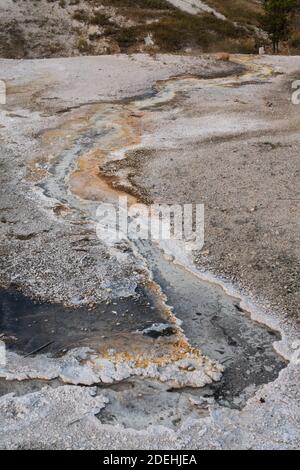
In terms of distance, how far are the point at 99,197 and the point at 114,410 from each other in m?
5.62

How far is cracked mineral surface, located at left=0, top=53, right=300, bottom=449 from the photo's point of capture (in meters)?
5.57

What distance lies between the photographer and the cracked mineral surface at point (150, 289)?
18.3ft

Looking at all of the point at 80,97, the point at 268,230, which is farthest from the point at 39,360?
the point at 80,97

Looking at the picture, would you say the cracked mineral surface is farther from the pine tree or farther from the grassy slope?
the grassy slope

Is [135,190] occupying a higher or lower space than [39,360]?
→ higher

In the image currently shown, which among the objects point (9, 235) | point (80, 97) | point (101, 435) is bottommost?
point (101, 435)

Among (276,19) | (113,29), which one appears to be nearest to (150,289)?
(276,19)

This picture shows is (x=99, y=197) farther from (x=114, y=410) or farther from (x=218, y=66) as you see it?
(x=218, y=66)

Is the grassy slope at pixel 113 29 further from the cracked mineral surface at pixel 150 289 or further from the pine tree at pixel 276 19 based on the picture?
the cracked mineral surface at pixel 150 289

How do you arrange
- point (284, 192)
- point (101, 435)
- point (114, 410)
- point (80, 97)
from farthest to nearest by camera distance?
point (80, 97) < point (284, 192) < point (114, 410) < point (101, 435)

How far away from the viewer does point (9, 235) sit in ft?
30.5

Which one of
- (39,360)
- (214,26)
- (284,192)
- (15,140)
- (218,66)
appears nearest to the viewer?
(39,360)

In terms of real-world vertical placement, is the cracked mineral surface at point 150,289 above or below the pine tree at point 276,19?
below

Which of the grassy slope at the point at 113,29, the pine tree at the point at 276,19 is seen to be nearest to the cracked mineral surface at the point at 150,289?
the pine tree at the point at 276,19
